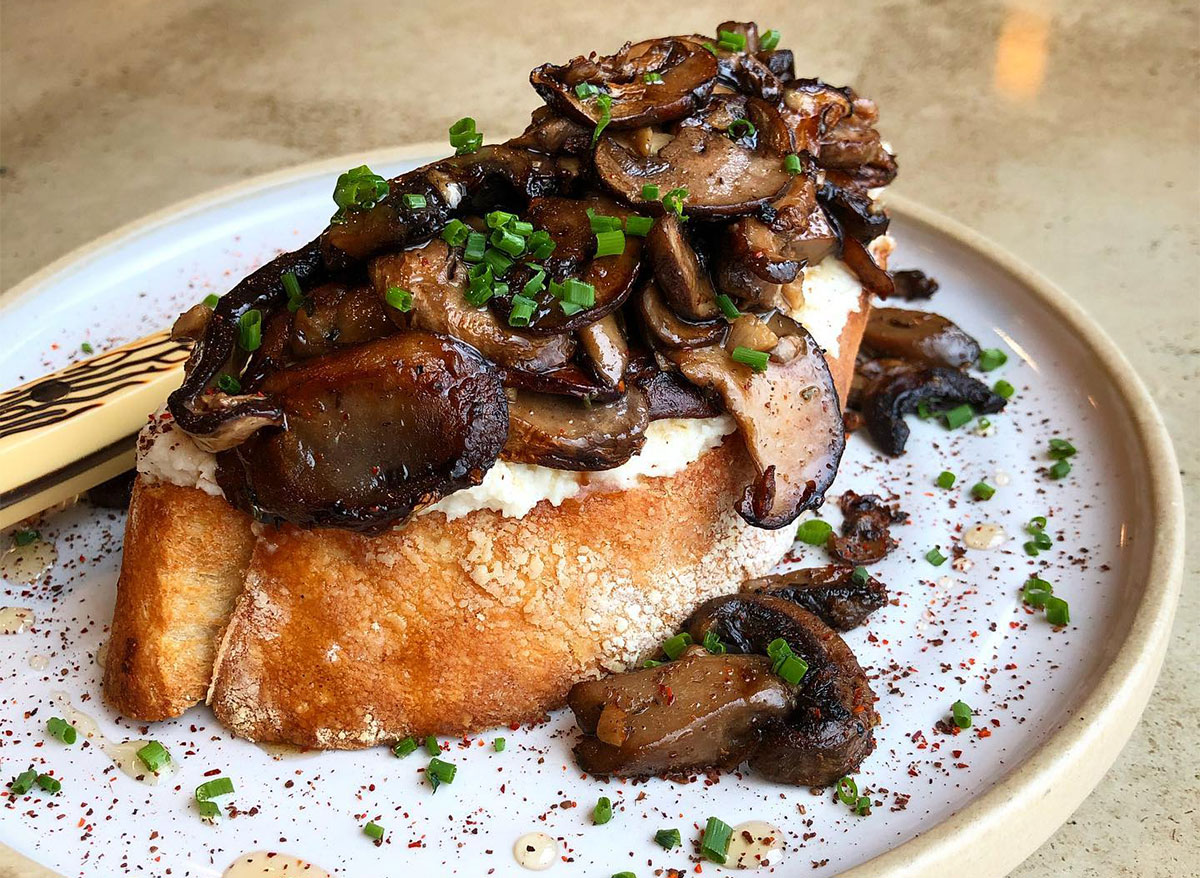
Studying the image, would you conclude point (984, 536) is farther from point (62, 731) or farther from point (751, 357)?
point (62, 731)

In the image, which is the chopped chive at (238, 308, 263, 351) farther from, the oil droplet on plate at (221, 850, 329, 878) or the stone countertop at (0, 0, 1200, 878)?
the stone countertop at (0, 0, 1200, 878)

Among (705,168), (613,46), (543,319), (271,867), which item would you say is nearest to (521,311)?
(543,319)

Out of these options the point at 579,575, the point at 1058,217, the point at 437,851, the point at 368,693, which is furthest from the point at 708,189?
the point at 1058,217

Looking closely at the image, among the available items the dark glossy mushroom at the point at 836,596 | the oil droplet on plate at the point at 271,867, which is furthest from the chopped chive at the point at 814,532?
the oil droplet on plate at the point at 271,867

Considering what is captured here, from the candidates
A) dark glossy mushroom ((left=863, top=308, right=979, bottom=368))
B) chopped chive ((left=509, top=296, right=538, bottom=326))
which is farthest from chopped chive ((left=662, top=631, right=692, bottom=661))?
dark glossy mushroom ((left=863, top=308, right=979, bottom=368))

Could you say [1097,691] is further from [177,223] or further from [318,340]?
[177,223]
